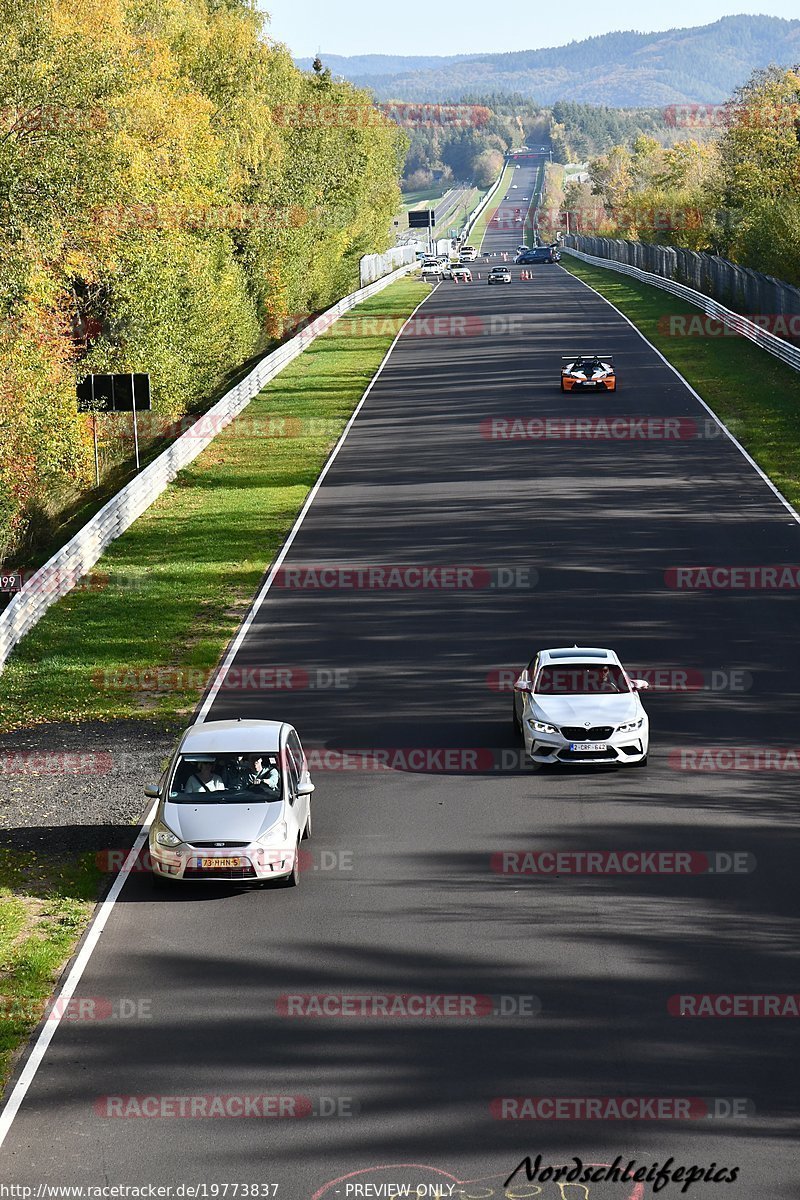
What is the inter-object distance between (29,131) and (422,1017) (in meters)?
28.1

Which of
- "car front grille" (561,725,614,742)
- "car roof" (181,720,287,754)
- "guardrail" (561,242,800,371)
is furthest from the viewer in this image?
"guardrail" (561,242,800,371)

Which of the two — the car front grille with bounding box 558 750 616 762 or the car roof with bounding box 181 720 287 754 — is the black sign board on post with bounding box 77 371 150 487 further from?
the car roof with bounding box 181 720 287 754

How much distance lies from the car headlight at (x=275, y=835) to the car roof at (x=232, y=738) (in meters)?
1.31

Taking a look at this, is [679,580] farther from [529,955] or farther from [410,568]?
[529,955]

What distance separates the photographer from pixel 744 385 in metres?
55.2

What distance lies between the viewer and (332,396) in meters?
59.0

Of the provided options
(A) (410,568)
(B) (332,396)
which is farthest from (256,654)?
(B) (332,396)

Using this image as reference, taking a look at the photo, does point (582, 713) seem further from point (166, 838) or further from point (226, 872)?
point (166, 838)

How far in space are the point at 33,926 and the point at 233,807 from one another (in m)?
2.50

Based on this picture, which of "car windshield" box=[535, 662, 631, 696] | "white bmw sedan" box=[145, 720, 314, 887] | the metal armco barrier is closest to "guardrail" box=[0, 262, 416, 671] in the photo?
"white bmw sedan" box=[145, 720, 314, 887]

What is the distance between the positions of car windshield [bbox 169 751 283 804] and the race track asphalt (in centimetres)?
102

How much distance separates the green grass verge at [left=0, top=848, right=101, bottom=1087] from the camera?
14.1 m

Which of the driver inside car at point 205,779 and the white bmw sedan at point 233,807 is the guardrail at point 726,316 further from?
the driver inside car at point 205,779

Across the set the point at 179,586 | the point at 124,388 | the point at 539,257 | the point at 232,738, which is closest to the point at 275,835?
the point at 232,738
